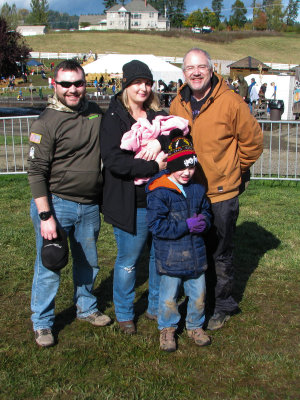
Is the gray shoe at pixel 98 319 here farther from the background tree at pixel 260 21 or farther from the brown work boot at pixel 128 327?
the background tree at pixel 260 21

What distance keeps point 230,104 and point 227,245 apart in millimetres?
1130

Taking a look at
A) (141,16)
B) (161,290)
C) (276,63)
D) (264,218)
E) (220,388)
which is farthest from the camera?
(141,16)

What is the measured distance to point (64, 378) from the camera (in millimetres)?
3084

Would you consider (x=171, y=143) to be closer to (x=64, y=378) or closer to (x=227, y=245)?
(x=227, y=245)

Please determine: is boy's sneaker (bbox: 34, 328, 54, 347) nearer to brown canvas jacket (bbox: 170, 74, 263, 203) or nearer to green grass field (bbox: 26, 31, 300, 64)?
brown canvas jacket (bbox: 170, 74, 263, 203)

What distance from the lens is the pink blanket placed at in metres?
3.16

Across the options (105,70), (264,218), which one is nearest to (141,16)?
(105,70)

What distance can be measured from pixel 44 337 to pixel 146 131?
170 centimetres

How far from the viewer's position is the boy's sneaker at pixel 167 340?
341cm

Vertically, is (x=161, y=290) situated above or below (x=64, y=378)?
above

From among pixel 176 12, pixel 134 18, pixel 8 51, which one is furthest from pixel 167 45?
pixel 176 12

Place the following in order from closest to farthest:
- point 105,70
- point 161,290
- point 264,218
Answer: point 161,290, point 264,218, point 105,70

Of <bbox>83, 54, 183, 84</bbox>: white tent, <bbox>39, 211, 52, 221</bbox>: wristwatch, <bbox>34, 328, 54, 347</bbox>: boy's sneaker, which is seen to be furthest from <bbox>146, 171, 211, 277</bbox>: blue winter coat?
<bbox>83, 54, 183, 84</bbox>: white tent

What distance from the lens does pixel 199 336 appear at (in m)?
3.51
